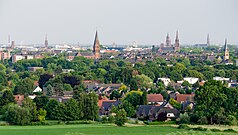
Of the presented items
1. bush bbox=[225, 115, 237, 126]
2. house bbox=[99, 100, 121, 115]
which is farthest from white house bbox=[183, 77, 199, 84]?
bush bbox=[225, 115, 237, 126]

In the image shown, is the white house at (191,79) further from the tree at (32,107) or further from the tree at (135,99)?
the tree at (32,107)

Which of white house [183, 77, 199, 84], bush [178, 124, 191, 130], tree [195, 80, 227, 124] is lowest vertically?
white house [183, 77, 199, 84]

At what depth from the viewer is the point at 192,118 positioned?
110ft

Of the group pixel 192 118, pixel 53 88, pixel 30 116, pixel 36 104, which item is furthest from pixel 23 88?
pixel 192 118

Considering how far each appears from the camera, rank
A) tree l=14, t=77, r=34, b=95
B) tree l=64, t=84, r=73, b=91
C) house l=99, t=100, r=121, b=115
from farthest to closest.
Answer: tree l=64, t=84, r=73, b=91 → tree l=14, t=77, r=34, b=95 → house l=99, t=100, r=121, b=115

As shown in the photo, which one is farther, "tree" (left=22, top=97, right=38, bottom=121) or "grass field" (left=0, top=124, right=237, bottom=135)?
"tree" (left=22, top=97, right=38, bottom=121)

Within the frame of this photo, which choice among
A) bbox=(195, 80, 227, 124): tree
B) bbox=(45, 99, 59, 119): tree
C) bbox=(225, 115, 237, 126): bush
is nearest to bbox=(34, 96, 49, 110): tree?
bbox=(45, 99, 59, 119): tree

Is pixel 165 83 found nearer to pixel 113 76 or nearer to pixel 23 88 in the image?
pixel 113 76

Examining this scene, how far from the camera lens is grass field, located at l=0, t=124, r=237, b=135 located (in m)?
28.3

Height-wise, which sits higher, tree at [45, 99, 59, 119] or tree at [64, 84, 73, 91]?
tree at [45, 99, 59, 119]

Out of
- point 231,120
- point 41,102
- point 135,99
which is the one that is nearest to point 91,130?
point 231,120

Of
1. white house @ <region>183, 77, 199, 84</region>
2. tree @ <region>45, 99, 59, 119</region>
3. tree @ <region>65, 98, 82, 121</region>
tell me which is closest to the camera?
tree @ <region>65, 98, 82, 121</region>

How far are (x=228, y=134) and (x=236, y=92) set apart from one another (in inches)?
319

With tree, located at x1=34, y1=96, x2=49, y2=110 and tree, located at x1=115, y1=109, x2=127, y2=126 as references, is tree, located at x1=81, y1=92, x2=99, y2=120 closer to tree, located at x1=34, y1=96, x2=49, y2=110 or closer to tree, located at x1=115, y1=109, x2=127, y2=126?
tree, located at x1=34, y1=96, x2=49, y2=110
